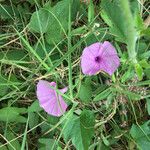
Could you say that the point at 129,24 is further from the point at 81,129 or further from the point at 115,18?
the point at 81,129

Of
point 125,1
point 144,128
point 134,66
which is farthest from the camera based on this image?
point 144,128

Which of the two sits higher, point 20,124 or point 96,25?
point 96,25

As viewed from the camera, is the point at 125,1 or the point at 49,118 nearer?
the point at 125,1

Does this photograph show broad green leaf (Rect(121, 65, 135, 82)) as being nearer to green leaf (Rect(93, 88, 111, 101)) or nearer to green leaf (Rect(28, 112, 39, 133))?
green leaf (Rect(93, 88, 111, 101))

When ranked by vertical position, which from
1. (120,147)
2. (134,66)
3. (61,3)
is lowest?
(120,147)

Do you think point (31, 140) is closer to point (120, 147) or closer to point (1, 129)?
point (1, 129)

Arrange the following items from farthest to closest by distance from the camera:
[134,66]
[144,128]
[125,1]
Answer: [144,128], [134,66], [125,1]

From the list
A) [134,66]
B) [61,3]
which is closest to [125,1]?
[134,66]
